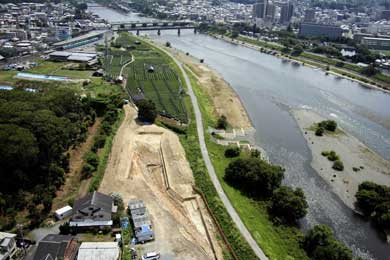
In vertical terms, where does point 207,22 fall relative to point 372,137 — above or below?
above

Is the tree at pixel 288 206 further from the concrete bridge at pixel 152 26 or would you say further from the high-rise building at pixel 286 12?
the high-rise building at pixel 286 12

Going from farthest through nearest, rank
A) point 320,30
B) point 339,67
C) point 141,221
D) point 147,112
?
point 320,30 → point 339,67 → point 147,112 → point 141,221

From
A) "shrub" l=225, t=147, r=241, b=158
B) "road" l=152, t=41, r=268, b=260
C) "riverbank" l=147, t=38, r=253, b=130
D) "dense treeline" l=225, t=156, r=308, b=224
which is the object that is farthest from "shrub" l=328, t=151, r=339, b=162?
"road" l=152, t=41, r=268, b=260

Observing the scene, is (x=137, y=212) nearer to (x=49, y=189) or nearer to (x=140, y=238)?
(x=140, y=238)

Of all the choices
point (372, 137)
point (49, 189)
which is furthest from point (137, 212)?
point (372, 137)

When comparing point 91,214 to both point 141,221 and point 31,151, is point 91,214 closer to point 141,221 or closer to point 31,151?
point 141,221

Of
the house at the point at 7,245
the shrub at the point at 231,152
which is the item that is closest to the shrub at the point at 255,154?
the shrub at the point at 231,152

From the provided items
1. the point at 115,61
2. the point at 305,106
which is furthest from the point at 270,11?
the point at 305,106
